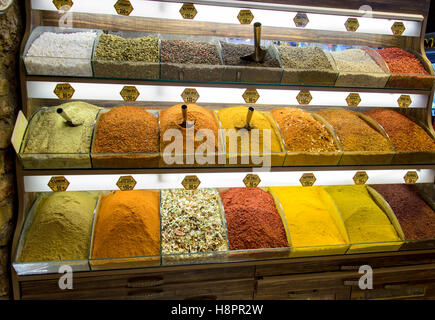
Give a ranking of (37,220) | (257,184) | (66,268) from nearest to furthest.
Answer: (66,268)
(37,220)
(257,184)

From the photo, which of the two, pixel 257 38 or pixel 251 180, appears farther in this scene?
pixel 251 180

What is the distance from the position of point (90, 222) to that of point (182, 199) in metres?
0.54

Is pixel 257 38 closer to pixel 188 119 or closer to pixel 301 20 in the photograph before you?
pixel 301 20

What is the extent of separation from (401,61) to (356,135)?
0.56m

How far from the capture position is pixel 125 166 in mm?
1446

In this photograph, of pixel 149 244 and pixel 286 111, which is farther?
pixel 286 111

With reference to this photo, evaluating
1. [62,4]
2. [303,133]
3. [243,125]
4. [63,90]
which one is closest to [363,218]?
[303,133]

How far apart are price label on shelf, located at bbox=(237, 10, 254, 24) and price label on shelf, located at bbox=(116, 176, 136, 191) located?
1078mm

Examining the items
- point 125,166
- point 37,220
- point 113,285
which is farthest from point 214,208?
point 37,220

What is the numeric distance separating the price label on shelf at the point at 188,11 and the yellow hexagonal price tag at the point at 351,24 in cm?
92

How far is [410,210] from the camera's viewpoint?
6.06ft

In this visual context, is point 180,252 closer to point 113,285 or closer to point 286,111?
point 113,285

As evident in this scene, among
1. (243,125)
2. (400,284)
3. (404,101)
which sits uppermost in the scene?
(404,101)

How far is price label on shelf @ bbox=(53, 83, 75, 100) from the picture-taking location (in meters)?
1.46
